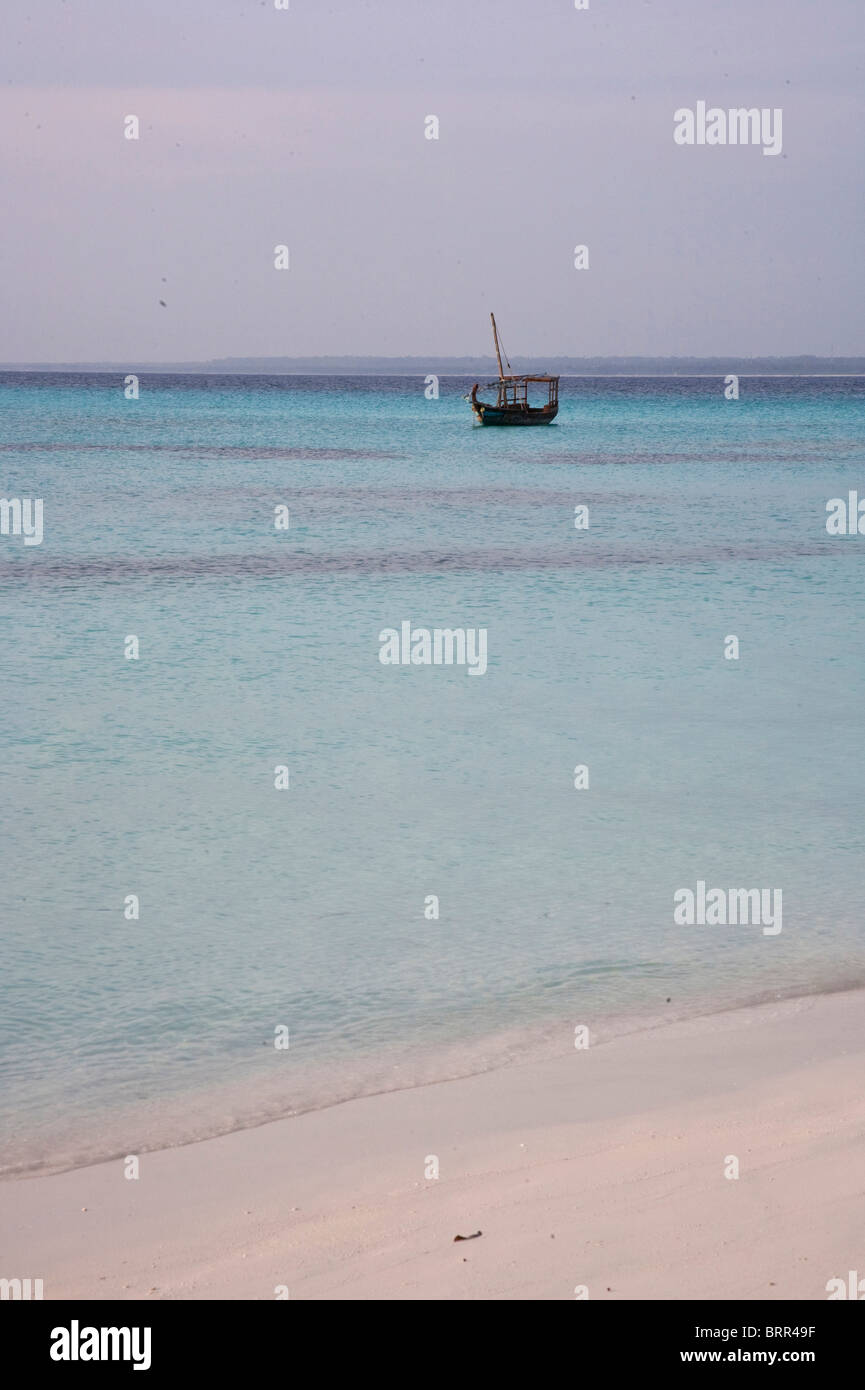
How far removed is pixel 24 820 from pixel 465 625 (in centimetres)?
823

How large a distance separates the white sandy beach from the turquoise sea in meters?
0.30

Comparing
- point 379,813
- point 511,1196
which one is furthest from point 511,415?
point 511,1196

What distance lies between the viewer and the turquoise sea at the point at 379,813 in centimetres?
538

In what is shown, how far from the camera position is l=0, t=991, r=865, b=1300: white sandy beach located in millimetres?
3621

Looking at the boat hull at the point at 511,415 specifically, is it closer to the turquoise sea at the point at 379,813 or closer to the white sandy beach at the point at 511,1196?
the turquoise sea at the point at 379,813

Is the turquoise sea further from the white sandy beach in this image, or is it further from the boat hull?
the boat hull

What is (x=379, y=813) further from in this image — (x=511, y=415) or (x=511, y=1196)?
(x=511, y=415)

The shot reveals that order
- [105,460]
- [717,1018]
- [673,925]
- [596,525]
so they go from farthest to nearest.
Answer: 1. [105,460]
2. [596,525]
3. [673,925]
4. [717,1018]

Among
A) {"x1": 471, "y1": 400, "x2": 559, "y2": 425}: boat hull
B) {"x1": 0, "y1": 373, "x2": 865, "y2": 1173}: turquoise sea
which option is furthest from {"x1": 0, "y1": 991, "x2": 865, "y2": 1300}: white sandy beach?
{"x1": 471, "y1": 400, "x2": 559, "y2": 425}: boat hull

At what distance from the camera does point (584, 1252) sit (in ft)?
12.1

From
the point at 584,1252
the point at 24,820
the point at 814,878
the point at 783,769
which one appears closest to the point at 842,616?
the point at 783,769

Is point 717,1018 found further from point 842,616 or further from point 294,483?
point 294,483

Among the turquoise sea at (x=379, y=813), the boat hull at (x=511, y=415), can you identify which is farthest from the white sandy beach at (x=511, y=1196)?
the boat hull at (x=511, y=415)

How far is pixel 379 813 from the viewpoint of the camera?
27.5ft
